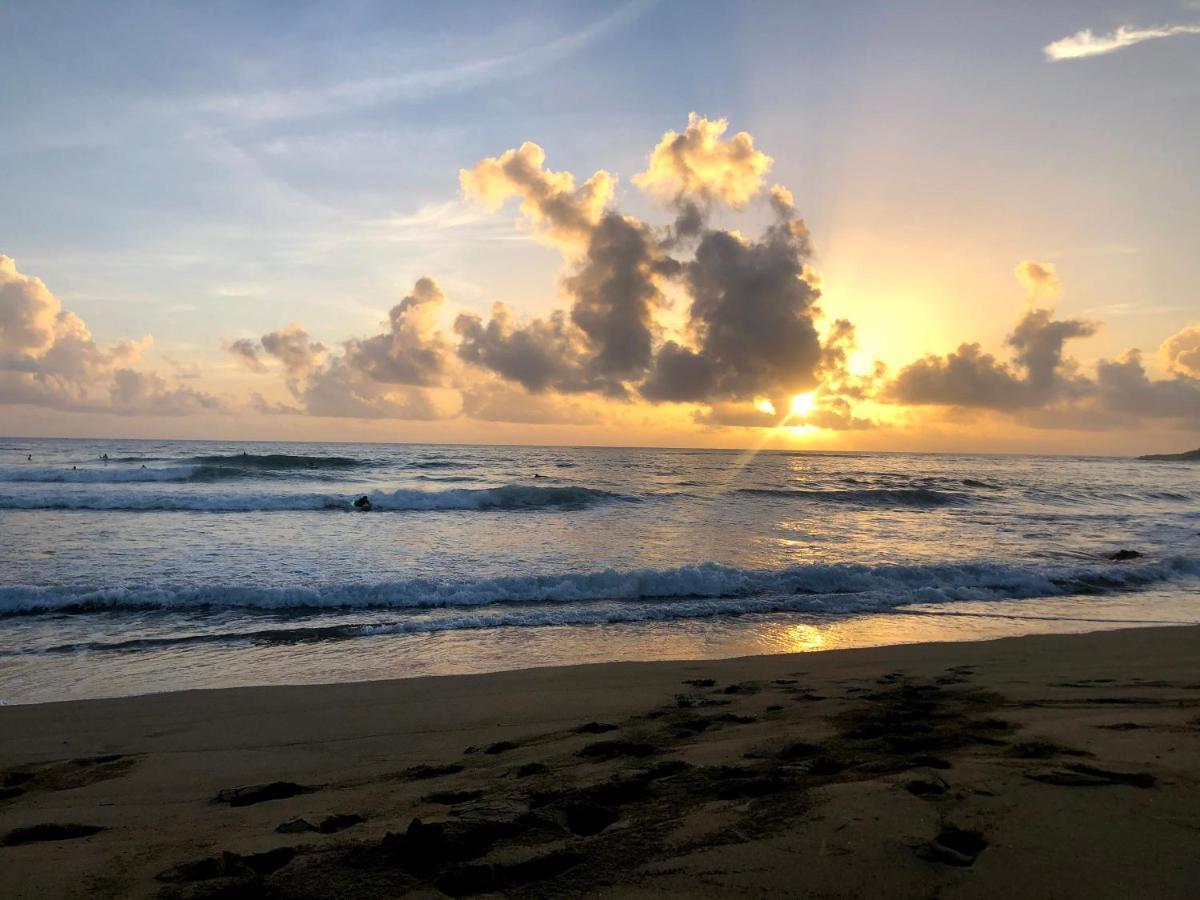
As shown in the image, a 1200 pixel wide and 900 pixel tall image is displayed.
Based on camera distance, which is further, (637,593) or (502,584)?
(637,593)

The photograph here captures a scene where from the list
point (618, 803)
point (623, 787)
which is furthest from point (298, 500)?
point (618, 803)

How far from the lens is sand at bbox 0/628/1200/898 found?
9.70 feet

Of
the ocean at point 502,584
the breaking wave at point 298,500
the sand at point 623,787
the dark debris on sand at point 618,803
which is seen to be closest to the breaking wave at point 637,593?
the ocean at point 502,584

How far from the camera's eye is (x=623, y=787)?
13.4 ft

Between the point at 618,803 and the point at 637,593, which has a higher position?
the point at 618,803

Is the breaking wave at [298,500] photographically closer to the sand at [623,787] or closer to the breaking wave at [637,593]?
the breaking wave at [637,593]

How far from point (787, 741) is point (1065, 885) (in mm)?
2220

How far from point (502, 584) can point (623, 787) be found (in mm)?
9423

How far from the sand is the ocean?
1.76 meters

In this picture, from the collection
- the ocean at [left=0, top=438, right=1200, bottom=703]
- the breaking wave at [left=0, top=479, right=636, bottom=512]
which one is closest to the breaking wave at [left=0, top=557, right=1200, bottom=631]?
the ocean at [left=0, top=438, right=1200, bottom=703]

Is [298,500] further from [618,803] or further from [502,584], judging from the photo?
[618,803]

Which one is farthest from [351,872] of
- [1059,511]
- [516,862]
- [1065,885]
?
[1059,511]

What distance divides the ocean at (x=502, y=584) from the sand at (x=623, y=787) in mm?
1759

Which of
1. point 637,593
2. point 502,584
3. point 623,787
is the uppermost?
point 623,787
